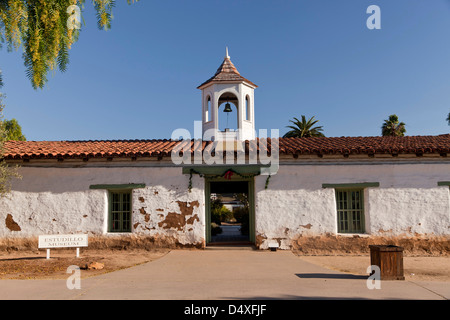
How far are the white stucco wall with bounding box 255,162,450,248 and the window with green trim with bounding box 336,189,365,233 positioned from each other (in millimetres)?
256

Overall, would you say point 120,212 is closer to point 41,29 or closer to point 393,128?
point 41,29

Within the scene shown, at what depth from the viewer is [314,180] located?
11211 millimetres

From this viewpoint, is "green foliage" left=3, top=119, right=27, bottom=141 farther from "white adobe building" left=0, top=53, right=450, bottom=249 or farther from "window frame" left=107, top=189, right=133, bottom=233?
"window frame" left=107, top=189, right=133, bottom=233

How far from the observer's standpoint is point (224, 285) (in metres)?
6.43

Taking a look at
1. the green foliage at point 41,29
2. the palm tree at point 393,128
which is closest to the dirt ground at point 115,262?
the green foliage at point 41,29

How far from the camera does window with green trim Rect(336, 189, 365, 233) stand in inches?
448

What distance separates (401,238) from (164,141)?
9.50 metres

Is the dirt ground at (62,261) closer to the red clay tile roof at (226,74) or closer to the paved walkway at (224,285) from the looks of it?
the paved walkway at (224,285)

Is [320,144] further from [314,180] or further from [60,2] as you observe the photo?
[60,2]

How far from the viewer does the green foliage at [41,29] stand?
8.77m

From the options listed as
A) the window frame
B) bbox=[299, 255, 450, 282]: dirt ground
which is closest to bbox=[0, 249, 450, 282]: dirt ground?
bbox=[299, 255, 450, 282]: dirt ground

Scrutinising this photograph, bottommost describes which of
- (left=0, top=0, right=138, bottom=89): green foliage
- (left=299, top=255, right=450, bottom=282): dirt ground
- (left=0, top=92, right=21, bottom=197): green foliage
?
(left=299, top=255, right=450, bottom=282): dirt ground
